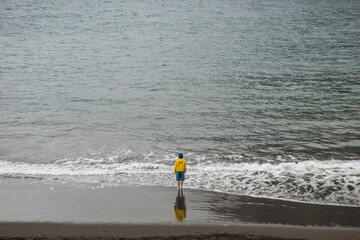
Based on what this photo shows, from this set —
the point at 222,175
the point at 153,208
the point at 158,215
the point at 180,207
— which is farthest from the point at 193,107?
the point at 158,215

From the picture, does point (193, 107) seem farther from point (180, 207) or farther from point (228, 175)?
point (180, 207)

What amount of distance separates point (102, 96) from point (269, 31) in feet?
125

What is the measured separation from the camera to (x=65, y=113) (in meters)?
26.2

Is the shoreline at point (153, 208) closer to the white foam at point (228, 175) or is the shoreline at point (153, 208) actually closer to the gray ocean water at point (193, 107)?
the white foam at point (228, 175)

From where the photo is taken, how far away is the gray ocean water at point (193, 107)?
15227 millimetres

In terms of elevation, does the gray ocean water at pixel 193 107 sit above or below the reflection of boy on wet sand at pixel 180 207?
above

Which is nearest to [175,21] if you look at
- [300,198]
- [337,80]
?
[337,80]

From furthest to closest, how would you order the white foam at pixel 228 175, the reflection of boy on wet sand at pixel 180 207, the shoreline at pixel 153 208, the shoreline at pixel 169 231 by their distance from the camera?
the white foam at pixel 228 175 → the reflection of boy on wet sand at pixel 180 207 → the shoreline at pixel 153 208 → the shoreline at pixel 169 231

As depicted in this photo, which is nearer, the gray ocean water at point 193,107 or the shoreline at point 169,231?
the shoreline at point 169,231

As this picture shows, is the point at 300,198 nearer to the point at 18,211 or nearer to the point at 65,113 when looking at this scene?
the point at 18,211

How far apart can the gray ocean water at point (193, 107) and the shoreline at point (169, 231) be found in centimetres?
278

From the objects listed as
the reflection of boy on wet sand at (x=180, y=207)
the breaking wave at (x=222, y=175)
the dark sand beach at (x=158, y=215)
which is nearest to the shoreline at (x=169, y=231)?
the dark sand beach at (x=158, y=215)

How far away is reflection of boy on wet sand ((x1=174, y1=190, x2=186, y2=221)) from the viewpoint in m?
10.7

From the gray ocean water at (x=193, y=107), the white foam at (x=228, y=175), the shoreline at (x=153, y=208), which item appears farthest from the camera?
the gray ocean water at (x=193, y=107)
